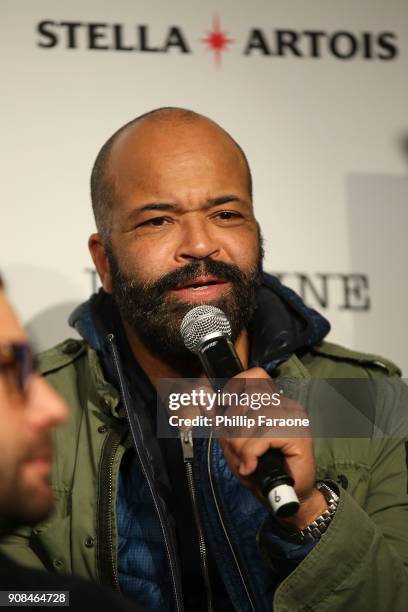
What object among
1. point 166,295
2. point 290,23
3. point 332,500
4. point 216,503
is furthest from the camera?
point 290,23

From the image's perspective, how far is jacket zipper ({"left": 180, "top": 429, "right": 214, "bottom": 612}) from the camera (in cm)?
135

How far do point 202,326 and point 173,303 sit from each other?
10.3 inches

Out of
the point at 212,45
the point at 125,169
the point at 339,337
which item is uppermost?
the point at 212,45

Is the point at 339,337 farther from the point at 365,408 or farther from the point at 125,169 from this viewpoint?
the point at 125,169

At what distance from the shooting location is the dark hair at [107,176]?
1.57 meters

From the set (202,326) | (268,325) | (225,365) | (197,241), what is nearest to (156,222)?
(197,241)

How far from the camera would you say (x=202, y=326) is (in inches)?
46.7

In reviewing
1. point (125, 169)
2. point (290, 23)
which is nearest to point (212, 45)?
point (290, 23)

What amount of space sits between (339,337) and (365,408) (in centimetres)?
36

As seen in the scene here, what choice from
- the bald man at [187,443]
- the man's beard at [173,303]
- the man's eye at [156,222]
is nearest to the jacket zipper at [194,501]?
the bald man at [187,443]

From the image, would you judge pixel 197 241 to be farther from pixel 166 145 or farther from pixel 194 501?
pixel 194 501

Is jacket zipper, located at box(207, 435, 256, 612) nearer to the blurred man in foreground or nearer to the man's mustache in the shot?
the man's mustache

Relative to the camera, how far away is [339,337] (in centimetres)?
182

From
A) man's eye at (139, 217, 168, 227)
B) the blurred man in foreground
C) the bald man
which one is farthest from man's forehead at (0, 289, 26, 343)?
man's eye at (139, 217, 168, 227)
